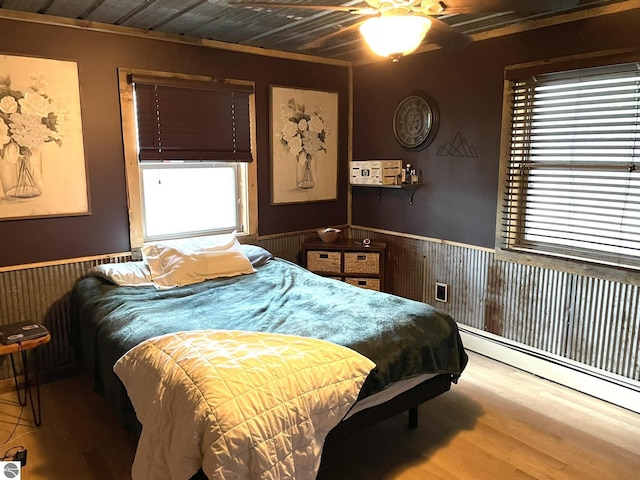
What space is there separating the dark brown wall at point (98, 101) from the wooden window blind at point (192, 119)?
5.0 inches

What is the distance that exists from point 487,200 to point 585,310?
3.29ft

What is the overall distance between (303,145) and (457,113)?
1.36m

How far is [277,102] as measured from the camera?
4129mm

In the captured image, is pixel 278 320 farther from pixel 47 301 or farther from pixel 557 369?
pixel 557 369

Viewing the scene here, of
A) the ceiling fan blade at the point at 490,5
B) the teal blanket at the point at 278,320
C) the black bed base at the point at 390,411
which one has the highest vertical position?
the ceiling fan blade at the point at 490,5

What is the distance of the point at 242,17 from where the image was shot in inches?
124

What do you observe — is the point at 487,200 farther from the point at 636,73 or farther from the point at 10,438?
the point at 10,438

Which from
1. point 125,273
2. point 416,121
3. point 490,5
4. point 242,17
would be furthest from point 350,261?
point 490,5

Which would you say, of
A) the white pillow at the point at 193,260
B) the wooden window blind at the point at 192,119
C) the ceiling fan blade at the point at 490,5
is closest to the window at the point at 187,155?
the wooden window blind at the point at 192,119

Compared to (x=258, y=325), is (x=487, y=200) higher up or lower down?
higher up

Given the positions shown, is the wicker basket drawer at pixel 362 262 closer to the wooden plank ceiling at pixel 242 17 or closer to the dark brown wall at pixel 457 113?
the dark brown wall at pixel 457 113

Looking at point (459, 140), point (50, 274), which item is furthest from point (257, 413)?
point (459, 140)

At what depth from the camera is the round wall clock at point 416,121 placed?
3920 mm

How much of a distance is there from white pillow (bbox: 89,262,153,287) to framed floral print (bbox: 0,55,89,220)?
1.41ft
